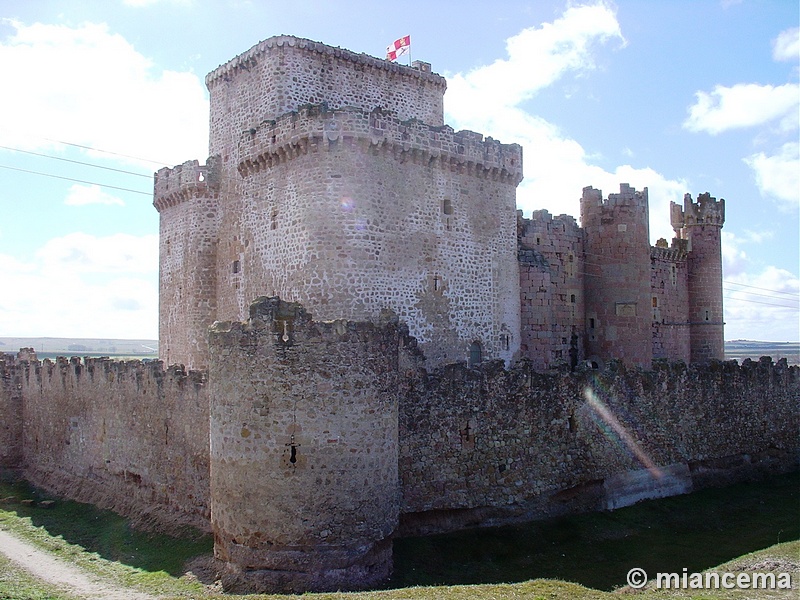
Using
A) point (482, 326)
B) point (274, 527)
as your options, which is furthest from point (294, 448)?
point (482, 326)

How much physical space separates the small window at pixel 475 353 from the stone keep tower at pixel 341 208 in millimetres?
97

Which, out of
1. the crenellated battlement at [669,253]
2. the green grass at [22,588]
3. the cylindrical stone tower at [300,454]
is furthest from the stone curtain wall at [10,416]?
the crenellated battlement at [669,253]

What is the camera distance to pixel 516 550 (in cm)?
1669

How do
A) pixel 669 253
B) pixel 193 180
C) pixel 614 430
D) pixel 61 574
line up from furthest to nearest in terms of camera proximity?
pixel 669 253 → pixel 193 180 → pixel 614 430 → pixel 61 574

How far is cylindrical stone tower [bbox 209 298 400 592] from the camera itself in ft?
46.2

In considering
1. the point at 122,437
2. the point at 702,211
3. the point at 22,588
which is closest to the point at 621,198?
the point at 702,211

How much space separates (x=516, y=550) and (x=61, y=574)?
33.0 feet

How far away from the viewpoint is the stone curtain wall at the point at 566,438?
16.8m

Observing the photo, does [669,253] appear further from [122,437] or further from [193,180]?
[122,437]

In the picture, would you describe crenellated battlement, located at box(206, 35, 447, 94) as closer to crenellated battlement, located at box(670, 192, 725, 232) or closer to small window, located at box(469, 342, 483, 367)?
small window, located at box(469, 342, 483, 367)

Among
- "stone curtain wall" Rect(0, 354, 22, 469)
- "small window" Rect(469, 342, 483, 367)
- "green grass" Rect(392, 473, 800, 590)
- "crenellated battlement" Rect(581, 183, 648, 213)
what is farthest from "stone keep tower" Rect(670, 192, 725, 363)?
"stone curtain wall" Rect(0, 354, 22, 469)

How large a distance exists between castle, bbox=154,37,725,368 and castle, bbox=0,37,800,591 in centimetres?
8

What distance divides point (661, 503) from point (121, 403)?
15.7m

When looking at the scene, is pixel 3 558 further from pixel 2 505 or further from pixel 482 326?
pixel 482 326
